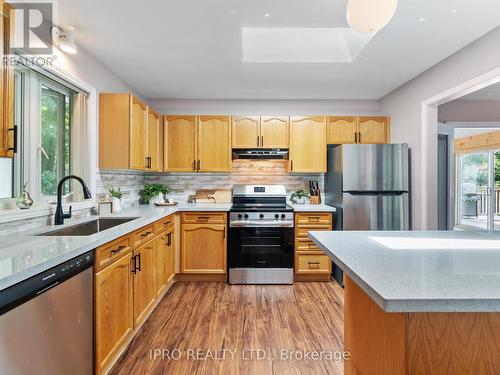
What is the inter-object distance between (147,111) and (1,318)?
264cm

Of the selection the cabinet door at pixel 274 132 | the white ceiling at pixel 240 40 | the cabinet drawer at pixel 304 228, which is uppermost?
the white ceiling at pixel 240 40

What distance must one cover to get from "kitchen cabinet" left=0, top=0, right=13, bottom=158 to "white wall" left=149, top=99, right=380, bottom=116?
2.63 meters

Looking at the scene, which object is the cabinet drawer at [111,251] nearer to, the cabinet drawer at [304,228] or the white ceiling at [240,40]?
the white ceiling at [240,40]

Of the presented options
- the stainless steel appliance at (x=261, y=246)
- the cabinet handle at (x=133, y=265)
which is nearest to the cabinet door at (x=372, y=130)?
the stainless steel appliance at (x=261, y=246)

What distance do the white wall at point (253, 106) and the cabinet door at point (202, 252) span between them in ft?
5.44

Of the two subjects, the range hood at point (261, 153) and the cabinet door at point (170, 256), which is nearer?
the cabinet door at point (170, 256)

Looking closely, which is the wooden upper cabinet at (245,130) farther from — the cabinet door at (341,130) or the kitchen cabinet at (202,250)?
the kitchen cabinet at (202,250)

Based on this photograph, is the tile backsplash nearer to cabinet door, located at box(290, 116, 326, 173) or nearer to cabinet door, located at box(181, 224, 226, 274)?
cabinet door, located at box(290, 116, 326, 173)

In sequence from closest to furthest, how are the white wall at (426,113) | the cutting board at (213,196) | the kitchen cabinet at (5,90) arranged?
the kitchen cabinet at (5,90), the white wall at (426,113), the cutting board at (213,196)

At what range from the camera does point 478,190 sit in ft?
21.4

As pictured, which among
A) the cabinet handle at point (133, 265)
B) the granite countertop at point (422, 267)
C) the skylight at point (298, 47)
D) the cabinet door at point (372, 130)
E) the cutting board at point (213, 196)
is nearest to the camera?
the granite countertop at point (422, 267)

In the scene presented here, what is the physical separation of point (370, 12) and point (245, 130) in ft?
8.57

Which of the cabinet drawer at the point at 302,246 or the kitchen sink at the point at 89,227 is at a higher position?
the kitchen sink at the point at 89,227

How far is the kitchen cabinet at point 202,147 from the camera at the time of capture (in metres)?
3.85
